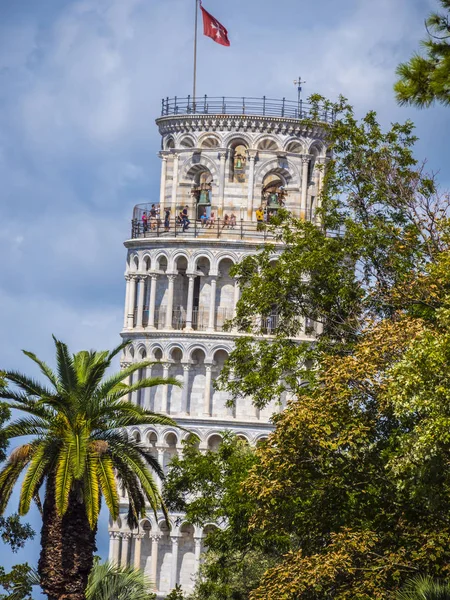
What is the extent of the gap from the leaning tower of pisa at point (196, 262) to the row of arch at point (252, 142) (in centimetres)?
6

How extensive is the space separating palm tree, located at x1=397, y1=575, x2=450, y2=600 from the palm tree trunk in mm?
11331

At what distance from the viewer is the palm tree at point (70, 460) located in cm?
5562

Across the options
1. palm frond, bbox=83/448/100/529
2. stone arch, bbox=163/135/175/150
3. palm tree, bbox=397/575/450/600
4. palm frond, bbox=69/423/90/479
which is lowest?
palm tree, bbox=397/575/450/600

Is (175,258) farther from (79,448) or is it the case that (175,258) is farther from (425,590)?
(425,590)

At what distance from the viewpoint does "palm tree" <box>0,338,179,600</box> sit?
55.6m

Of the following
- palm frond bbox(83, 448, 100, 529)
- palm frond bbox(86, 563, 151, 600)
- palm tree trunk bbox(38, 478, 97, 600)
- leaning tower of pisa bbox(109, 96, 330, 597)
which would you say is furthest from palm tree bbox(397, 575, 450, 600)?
leaning tower of pisa bbox(109, 96, 330, 597)

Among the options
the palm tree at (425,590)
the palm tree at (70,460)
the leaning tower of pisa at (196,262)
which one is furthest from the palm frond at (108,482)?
the leaning tower of pisa at (196,262)

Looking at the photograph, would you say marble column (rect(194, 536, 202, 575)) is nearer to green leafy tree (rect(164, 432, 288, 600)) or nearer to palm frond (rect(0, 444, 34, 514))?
green leafy tree (rect(164, 432, 288, 600))

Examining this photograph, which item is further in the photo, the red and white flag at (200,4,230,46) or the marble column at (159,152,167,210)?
the marble column at (159,152,167,210)

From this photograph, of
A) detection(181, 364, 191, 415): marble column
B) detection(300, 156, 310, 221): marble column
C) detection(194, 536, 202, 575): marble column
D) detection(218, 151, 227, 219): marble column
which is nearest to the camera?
detection(194, 536, 202, 575): marble column

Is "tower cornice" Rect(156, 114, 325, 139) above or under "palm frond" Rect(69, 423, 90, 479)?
above

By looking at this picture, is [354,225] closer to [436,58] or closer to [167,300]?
[436,58]

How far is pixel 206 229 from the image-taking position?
393 ft

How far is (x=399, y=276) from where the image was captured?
206 feet
